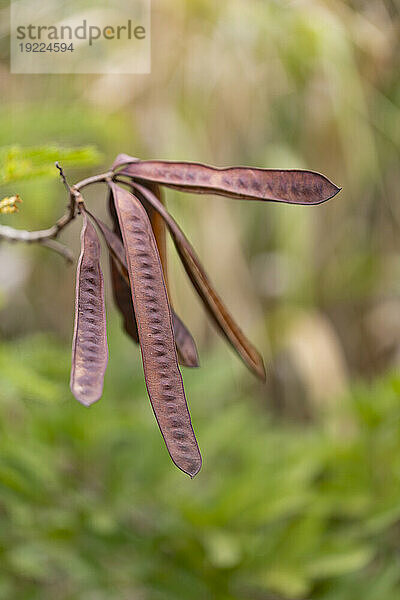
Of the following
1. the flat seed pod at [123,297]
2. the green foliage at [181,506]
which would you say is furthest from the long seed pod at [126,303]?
the green foliage at [181,506]

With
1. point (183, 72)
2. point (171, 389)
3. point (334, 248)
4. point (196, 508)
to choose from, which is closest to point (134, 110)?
point (183, 72)

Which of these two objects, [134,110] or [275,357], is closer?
[134,110]

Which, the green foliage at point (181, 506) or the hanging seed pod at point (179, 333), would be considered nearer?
the hanging seed pod at point (179, 333)

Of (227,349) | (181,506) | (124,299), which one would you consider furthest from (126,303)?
(227,349)

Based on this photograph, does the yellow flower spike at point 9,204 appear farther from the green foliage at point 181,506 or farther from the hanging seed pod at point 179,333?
the green foliage at point 181,506

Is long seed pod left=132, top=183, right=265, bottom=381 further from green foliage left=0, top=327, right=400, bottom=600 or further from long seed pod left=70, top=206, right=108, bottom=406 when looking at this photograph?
green foliage left=0, top=327, right=400, bottom=600

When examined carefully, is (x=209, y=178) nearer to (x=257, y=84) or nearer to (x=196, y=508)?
(x=196, y=508)

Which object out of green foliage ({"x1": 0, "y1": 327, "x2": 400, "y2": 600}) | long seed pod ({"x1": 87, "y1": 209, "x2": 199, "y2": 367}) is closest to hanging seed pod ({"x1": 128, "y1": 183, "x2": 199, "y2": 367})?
long seed pod ({"x1": 87, "y1": 209, "x2": 199, "y2": 367})
